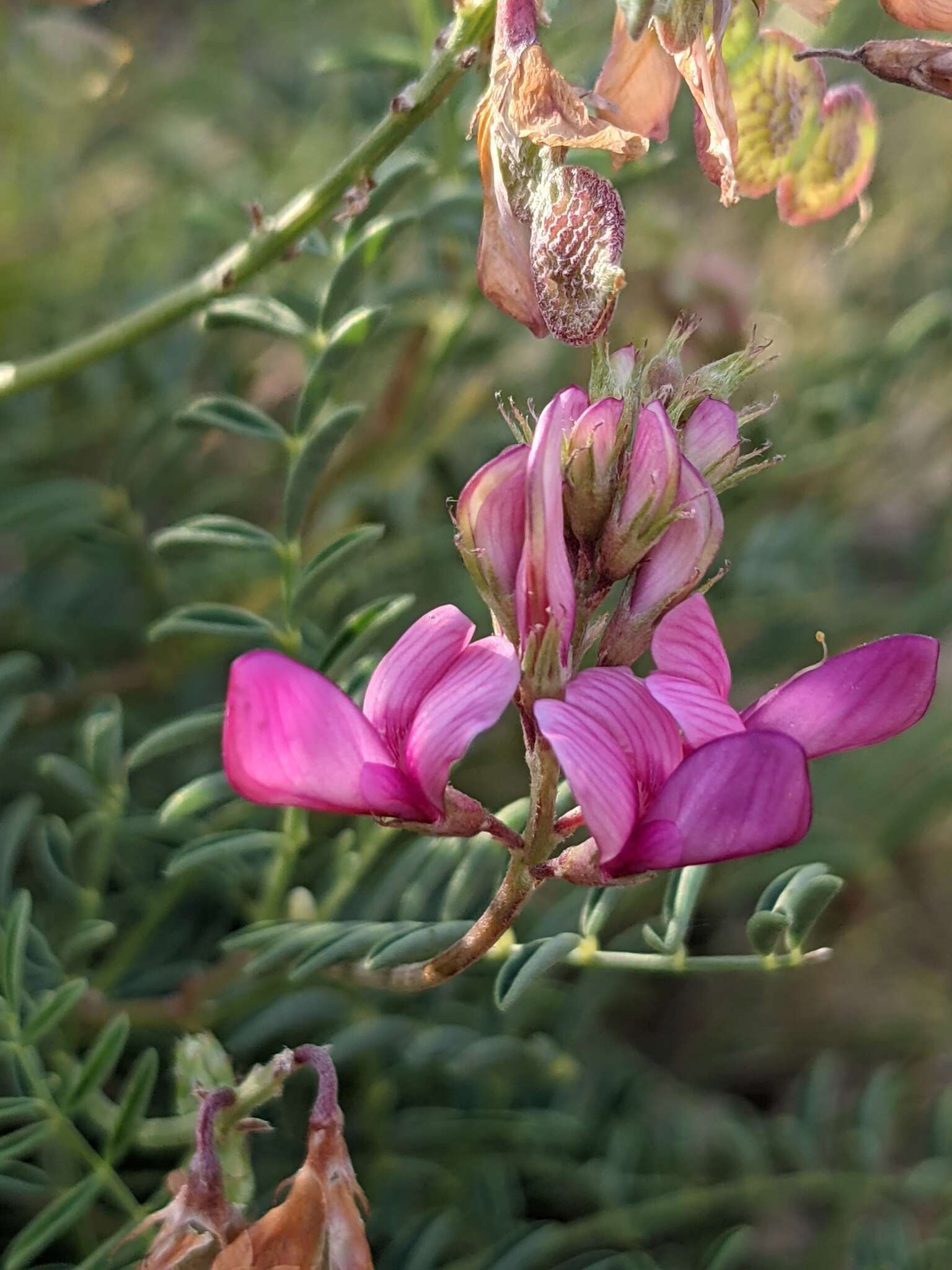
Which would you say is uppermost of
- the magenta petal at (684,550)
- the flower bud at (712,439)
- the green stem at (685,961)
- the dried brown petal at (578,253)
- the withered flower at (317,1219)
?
the dried brown petal at (578,253)

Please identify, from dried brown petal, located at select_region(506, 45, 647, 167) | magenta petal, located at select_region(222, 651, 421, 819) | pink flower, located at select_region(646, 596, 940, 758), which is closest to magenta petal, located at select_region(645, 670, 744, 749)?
pink flower, located at select_region(646, 596, 940, 758)

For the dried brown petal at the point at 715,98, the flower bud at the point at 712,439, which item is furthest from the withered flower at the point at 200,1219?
the dried brown petal at the point at 715,98

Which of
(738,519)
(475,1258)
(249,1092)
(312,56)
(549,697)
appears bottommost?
(475,1258)

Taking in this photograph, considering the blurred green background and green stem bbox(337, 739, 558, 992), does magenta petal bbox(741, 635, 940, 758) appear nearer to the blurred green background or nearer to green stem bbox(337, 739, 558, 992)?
green stem bbox(337, 739, 558, 992)

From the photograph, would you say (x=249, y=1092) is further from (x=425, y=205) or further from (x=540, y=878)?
A: (x=425, y=205)

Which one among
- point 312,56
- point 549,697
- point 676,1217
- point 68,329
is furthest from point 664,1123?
point 312,56

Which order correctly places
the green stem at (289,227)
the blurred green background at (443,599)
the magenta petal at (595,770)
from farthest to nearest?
the blurred green background at (443,599) < the green stem at (289,227) < the magenta petal at (595,770)

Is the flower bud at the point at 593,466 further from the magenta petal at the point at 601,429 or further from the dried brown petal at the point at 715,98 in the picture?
the dried brown petal at the point at 715,98

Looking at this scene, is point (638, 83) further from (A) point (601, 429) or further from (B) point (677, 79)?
(A) point (601, 429)
